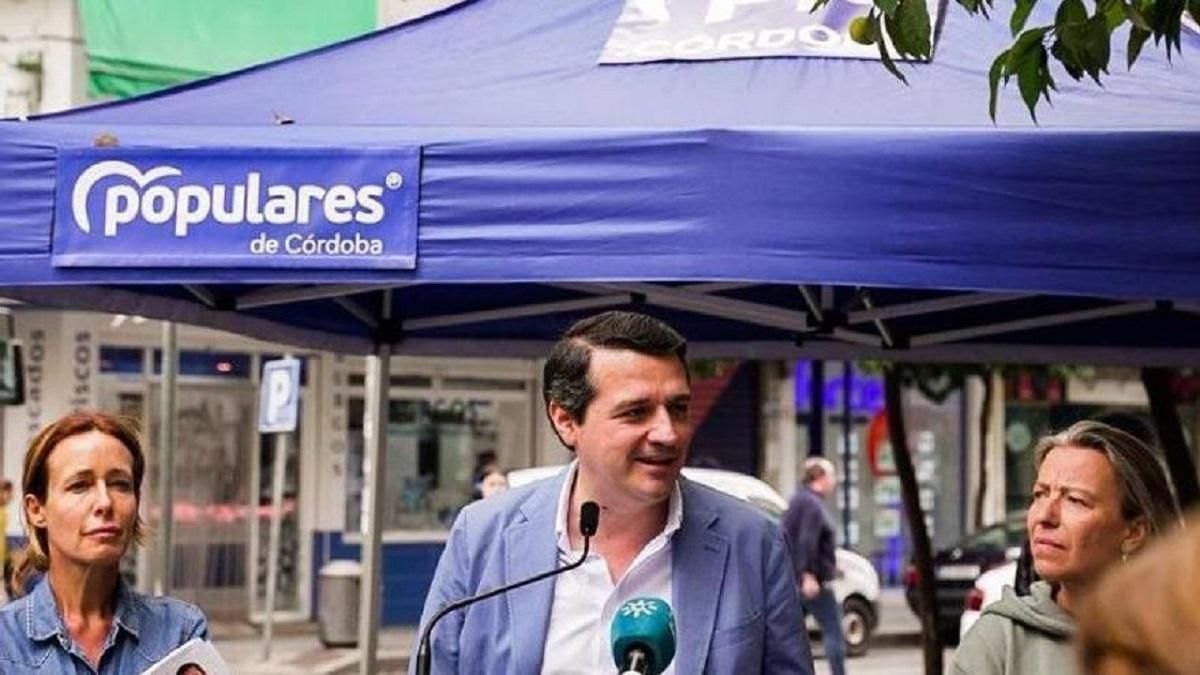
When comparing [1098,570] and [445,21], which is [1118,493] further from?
[445,21]

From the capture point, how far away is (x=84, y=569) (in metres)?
4.29

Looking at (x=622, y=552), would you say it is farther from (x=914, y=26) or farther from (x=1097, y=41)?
(x=1097, y=41)

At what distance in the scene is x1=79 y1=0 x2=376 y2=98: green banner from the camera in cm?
1342

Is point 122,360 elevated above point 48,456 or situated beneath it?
elevated above

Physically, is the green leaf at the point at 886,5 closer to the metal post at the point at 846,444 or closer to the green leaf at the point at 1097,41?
the green leaf at the point at 1097,41

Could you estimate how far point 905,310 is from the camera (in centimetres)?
754

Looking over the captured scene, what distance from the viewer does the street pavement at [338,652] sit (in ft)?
78.5

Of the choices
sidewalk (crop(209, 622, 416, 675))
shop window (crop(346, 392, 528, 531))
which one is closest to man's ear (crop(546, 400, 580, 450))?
sidewalk (crop(209, 622, 416, 675))

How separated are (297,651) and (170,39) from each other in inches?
466


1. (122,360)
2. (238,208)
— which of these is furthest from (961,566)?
(238,208)

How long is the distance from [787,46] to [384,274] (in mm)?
1376

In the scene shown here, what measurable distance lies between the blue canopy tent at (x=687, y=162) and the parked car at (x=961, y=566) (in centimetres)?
2047

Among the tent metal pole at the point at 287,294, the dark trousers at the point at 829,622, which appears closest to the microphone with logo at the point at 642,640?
the tent metal pole at the point at 287,294

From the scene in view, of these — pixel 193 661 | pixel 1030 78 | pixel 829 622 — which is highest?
pixel 1030 78
